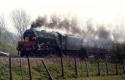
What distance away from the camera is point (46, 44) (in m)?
36.5

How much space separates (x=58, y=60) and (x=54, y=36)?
8.01m

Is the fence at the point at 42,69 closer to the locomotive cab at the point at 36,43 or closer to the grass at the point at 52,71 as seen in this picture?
the grass at the point at 52,71

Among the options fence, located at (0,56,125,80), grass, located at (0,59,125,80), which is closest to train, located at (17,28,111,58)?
fence, located at (0,56,125,80)

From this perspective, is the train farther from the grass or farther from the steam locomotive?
the grass

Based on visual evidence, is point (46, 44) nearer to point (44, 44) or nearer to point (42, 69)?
point (44, 44)

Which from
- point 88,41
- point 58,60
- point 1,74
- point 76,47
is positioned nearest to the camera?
point 1,74

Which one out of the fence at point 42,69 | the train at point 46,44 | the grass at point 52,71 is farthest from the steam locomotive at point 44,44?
the grass at point 52,71

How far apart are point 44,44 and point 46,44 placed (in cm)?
36

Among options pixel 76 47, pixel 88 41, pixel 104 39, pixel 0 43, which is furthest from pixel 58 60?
pixel 0 43

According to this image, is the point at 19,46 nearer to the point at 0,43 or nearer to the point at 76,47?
the point at 76,47

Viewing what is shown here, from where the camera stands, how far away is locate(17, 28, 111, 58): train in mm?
35281

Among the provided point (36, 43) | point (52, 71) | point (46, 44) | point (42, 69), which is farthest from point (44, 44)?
point (42, 69)

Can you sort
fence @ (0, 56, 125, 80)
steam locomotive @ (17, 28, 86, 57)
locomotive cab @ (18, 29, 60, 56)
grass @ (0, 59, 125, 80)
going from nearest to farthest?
fence @ (0, 56, 125, 80) → grass @ (0, 59, 125, 80) → locomotive cab @ (18, 29, 60, 56) → steam locomotive @ (17, 28, 86, 57)

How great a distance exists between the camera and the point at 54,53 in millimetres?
37500
